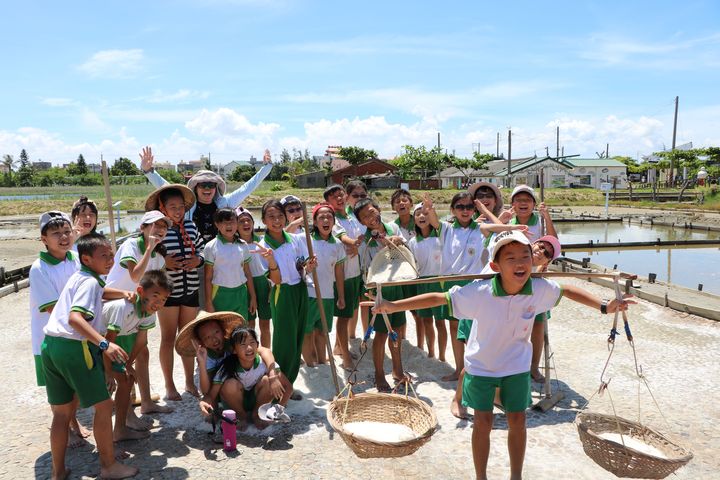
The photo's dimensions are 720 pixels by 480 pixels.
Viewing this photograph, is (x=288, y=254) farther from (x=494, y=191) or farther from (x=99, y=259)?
(x=494, y=191)

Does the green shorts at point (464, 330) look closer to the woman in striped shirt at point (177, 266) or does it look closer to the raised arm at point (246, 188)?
the woman in striped shirt at point (177, 266)

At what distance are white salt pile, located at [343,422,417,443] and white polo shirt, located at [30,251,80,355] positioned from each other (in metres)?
2.35

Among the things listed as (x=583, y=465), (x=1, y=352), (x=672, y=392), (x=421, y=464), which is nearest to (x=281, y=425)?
(x=421, y=464)

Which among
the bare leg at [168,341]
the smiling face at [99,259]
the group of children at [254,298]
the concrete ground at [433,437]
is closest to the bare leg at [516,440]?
the group of children at [254,298]

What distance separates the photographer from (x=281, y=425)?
14.4ft

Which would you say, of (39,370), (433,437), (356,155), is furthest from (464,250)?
(356,155)

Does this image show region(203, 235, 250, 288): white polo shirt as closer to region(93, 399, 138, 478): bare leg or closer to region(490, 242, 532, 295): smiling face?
region(93, 399, 138, 478): bare leg

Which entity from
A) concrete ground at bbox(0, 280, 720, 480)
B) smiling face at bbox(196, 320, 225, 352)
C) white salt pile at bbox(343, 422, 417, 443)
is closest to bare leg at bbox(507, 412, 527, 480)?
concrete ground at bbox(0, 280, 720, 480)

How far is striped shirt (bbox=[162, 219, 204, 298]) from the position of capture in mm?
4652

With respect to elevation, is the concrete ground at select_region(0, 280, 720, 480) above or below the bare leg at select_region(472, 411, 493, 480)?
below

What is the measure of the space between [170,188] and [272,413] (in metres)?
2.18

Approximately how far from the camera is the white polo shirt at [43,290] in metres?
3.77

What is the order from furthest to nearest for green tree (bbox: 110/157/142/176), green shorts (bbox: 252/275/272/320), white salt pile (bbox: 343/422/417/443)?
1. green tree (bbox: 110/157/142/176)
2. green shorts (bbox: 252/275/272/320)
3. white salt pile (bbox: 343/422/417/443)

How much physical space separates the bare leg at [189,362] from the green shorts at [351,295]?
1.46 m
